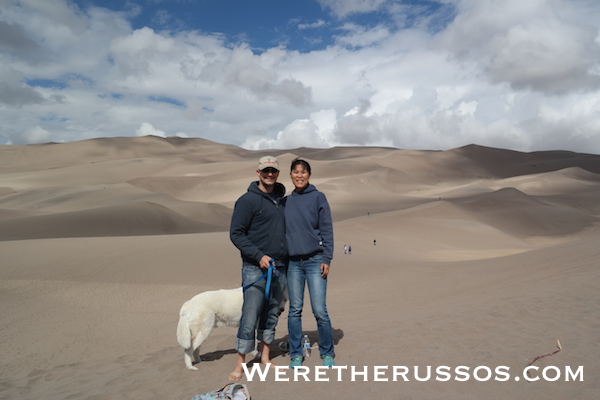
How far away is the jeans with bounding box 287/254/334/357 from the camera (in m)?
4.49

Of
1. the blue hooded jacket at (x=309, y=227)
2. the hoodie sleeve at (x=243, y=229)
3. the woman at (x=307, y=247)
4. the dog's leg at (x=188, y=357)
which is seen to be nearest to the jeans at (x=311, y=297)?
the woman at (x=307, y=247)

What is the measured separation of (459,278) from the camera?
37.3ft

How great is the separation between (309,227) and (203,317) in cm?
166

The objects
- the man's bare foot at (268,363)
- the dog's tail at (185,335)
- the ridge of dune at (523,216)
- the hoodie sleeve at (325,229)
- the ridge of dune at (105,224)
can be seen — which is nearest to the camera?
the hoodie sleeve at (325,229)

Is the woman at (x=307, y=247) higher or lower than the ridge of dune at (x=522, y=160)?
lower

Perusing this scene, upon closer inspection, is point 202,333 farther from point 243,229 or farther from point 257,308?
point 243,229

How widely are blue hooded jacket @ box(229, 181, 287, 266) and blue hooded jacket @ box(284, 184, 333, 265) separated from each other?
95mm

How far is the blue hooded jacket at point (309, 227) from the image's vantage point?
14.6ft

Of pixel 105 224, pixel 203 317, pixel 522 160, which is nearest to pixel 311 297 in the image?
pixel 203 317

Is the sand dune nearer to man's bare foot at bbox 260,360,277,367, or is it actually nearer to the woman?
man's bare foot at bbox 260,360,277,367

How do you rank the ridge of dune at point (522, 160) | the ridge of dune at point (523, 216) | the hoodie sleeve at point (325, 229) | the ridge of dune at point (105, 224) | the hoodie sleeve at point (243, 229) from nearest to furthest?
the hoodie sleeve at point (243, 229)
the hoodie sleeve at point (325, 229)
the ridge of dune at point (105, 224)
the ridge of dune at point (523, 216)
the ridge of dune at point (522, 160)

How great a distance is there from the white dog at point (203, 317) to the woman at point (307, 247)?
1.55ft

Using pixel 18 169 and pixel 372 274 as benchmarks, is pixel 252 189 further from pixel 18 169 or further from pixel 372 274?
pixel 18 169

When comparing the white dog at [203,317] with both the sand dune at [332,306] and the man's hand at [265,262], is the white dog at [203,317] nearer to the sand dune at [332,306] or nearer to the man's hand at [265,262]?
the sand dune at [332,306]
